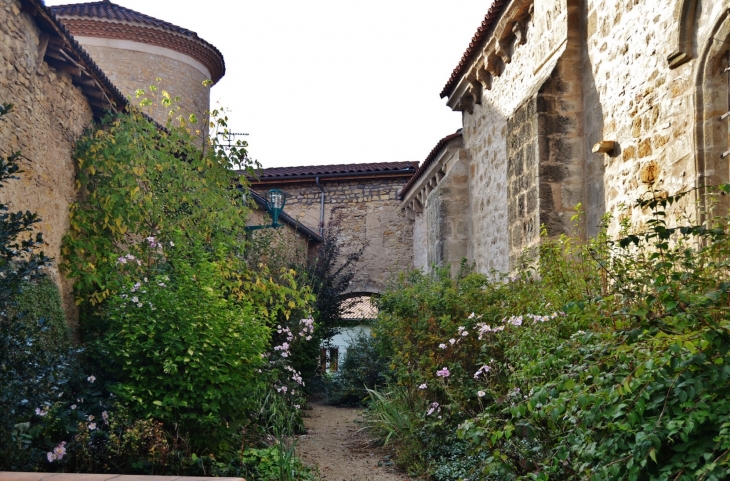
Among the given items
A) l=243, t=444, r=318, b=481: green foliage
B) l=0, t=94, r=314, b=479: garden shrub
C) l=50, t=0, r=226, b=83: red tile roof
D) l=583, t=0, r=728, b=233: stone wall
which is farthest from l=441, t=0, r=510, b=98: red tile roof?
Result: l=50, t=0, r=226, b=83: red tile roof

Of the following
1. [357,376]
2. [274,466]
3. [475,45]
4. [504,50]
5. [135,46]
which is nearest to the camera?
[274,466]

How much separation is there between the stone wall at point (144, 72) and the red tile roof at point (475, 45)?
6.23 m

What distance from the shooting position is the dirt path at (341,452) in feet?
20.7

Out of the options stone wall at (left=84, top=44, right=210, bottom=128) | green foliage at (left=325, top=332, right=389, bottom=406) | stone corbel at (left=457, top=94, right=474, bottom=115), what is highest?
stone wall at (left=84, top=44, right=210, bottom=128)

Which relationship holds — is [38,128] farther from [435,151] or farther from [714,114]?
[435,151]

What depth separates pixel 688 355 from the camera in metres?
2.94

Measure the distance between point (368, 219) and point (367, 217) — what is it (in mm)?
59

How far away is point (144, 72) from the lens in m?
15.5

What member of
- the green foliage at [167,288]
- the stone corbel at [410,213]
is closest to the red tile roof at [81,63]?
the green foliage at [167,288]

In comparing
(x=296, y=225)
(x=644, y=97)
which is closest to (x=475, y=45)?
(x=644, y=97)

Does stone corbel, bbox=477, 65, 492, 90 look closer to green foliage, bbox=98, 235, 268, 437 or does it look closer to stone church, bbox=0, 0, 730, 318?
stone church, bbox=0, 0, 730, 318

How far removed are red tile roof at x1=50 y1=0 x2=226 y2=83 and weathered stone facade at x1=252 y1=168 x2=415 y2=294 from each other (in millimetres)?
4309

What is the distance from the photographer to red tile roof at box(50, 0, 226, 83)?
1504cm

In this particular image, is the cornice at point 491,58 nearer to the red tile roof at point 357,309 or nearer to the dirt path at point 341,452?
the red tile roof at point 357,309
